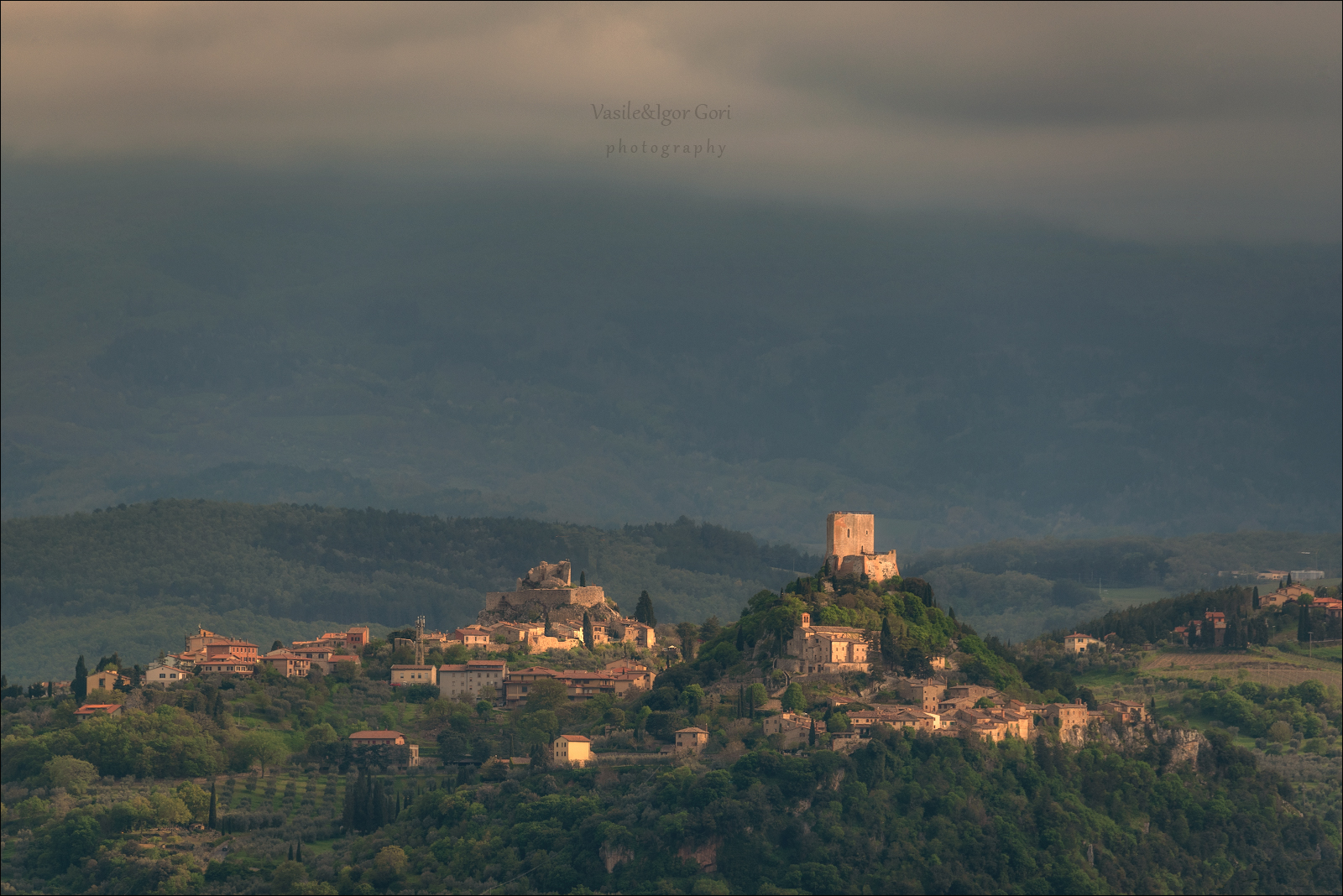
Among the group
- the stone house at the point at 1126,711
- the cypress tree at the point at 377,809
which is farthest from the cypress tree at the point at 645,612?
the cypress tree at the point at 377,809

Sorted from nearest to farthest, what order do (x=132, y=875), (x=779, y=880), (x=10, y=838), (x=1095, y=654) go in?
1. (x=779, y=880)
2. (x=132, y=875)
3. (x=10, y=838)
4. (x=1095, y=654)

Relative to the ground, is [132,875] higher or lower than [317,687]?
lower

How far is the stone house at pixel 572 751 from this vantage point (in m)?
120

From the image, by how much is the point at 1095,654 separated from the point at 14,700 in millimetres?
69388

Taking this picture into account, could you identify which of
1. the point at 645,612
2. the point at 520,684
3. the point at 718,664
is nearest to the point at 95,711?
the point at 520,684

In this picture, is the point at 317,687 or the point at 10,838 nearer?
the point at 10,838

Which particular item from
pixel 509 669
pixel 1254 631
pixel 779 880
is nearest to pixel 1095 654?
pixel 1254 631

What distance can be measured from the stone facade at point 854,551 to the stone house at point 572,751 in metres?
19.4

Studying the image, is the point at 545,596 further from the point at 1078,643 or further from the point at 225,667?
the point at 1078,643

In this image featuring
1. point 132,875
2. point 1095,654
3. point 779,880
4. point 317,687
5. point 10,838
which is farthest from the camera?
point 1095,654

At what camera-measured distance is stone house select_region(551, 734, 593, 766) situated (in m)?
120

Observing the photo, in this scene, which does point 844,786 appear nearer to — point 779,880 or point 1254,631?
point 779,880

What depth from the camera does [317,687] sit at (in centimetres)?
14062

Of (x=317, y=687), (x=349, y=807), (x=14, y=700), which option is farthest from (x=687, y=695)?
(x=14, y=700)
